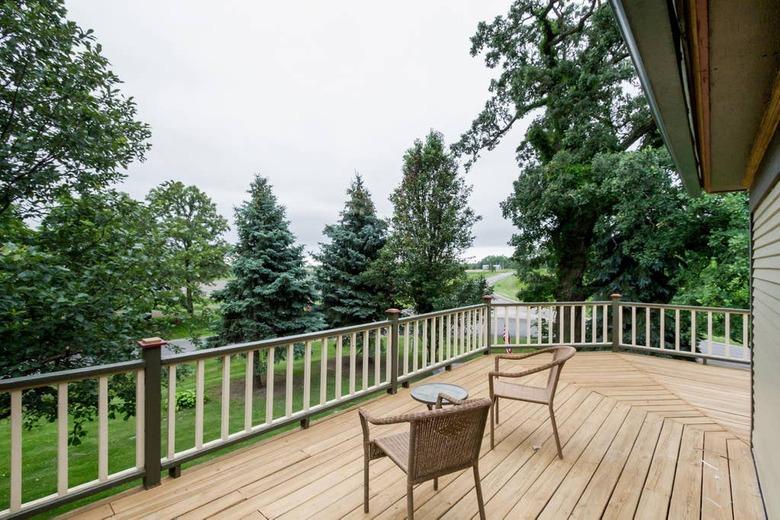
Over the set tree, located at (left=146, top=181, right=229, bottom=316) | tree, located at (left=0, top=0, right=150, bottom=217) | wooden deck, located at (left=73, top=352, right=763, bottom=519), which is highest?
tree, located at (left=0, top=0, right=150, bottom=217)

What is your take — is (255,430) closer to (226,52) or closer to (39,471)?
(39,471)

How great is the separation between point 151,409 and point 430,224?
831cm

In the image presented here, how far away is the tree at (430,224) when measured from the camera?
9.73 metres

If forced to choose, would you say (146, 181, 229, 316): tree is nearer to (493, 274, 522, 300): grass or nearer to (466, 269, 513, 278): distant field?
(466, 269, 513, 278): distant field

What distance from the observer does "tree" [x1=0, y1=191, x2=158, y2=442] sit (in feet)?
10.9

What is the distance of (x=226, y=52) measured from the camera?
8.12m

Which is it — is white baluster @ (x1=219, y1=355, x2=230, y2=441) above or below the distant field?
below

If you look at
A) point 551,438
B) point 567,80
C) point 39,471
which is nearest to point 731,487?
point 551,438

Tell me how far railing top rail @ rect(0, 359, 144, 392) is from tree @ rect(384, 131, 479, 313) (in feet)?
25.4

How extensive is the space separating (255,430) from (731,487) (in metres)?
3.43

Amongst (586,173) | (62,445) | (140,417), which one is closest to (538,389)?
(140,417)

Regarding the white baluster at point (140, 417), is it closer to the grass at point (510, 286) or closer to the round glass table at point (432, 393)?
the round glass table at point (432, 393)

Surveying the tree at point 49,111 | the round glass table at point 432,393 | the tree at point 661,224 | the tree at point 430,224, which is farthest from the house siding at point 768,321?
the tree at point 430,224

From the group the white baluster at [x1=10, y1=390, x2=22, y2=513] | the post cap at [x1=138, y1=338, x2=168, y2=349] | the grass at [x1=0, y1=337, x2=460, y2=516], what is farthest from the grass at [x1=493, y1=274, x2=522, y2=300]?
the white baluster at [x1=10, y1=390, x2=22, y2=513]
